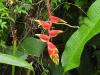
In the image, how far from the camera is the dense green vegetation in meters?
1.47

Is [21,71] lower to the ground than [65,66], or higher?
lower

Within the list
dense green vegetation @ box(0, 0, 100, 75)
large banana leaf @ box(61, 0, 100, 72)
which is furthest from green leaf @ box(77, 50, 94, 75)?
large banana leaf @ box(61, 0, 100, 72)

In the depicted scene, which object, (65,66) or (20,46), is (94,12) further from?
(20,46)

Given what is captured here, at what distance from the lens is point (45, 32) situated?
1.73m

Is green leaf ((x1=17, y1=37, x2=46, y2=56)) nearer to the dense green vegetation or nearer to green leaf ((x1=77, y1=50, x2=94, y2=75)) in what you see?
the dense green vegetation

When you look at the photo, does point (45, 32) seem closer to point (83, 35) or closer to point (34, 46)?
point (34, 46)

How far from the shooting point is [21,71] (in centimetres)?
186

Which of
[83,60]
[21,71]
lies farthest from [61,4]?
[21,71]

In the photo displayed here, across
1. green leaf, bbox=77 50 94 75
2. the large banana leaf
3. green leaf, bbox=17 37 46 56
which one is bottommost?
green leaf, bbox=77 50 94 75

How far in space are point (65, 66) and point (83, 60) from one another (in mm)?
247

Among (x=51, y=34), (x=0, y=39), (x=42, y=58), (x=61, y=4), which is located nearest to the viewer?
(x=51, y=34)

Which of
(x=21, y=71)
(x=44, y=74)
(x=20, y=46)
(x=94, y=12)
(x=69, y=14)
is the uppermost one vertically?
(x=94, y=12)

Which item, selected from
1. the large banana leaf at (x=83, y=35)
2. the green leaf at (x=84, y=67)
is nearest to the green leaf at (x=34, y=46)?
the large banana leaf at (x=83, y=35)

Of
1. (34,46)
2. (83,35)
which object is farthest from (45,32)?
(83,35)
